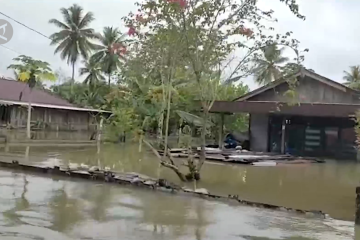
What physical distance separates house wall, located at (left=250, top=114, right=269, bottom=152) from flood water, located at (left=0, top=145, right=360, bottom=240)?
528 inches

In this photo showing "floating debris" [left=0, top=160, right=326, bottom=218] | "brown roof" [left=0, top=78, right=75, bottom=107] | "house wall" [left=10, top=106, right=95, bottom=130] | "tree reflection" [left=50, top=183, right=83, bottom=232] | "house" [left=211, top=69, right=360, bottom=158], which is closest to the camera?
"tree reflection" [left=50, top=183, right=83, bottom=232]

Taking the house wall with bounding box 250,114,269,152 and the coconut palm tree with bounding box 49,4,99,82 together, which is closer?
the house wall with bounding box 250,114,269,152

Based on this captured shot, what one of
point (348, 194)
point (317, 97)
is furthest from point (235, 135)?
point (348, 194)

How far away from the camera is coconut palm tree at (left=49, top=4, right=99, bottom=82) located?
40938 mm

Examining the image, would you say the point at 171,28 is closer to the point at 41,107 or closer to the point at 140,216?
the point at 140,216

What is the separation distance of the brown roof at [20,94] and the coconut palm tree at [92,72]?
9.21 meters

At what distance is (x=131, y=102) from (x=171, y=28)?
8114 mm

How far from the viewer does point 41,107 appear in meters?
30.8

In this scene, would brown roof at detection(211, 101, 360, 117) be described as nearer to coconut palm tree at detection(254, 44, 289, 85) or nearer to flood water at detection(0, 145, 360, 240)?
coconut palm tree at detection(254, 44, 289, 85)

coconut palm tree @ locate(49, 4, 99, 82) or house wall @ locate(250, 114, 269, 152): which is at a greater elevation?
coconut palm tree @ locate(49, 4, 99, 82)

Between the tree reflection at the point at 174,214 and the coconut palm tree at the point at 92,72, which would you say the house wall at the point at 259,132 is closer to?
the tree reflection at the point at 174,214

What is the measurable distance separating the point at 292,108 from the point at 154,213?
1647 cm

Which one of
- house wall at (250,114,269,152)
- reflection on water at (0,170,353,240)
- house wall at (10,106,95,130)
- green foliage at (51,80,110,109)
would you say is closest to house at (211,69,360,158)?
house wall at (250,114,269,152)

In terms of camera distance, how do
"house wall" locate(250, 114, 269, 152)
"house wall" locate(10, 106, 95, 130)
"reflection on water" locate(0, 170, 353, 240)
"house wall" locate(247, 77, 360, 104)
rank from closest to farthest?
1. "reflection on water" locate(0, 170, 353, 240)
2. "house wall" locate(247, 77, 360, 104)
3. "house wall" locate(250, 114, 269, 152)
4. "house wall" locate(10, 106, 95, 130)
